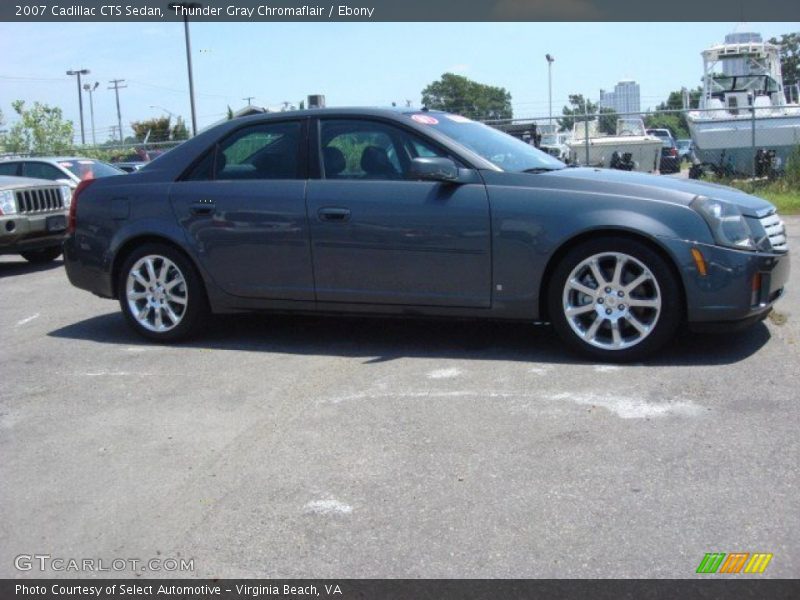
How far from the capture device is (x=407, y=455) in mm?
4215

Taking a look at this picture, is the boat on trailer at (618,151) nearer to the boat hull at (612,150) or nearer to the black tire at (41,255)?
the boat hull at (612,150)

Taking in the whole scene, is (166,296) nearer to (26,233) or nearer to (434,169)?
(434,169)

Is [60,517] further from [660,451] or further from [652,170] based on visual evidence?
[652,170]

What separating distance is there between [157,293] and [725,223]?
3889 mm

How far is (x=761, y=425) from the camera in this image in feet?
14.2

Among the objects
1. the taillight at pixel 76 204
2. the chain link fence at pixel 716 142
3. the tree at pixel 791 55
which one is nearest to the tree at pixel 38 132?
the chain link fence at pixel 716 142

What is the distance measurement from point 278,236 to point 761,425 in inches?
130

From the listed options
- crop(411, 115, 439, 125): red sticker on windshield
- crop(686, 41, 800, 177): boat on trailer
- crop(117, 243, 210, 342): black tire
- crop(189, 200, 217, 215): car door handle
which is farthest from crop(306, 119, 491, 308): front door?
crop(686, 41, 800, 177): boat on trailer

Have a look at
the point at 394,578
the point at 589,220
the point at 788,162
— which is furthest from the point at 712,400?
the point at 788,162

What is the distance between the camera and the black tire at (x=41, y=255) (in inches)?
473

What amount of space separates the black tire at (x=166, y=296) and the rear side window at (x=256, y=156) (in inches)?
24.2

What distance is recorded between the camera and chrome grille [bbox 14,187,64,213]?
10.9 metres

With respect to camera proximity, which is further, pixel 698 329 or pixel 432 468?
pixel 698 329

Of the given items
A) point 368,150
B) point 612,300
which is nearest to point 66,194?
point 368,150
